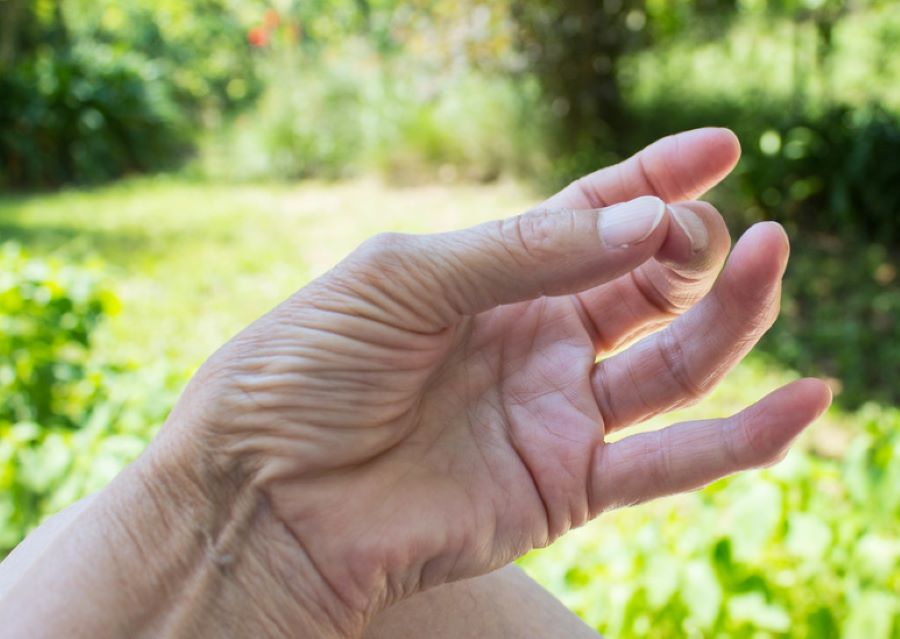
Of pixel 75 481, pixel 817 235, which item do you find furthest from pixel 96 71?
pixel 75 481

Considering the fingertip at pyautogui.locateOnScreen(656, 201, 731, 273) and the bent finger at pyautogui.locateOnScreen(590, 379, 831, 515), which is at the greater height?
the fingertip at pyautogui.locateOnScreen(656, 201, 731, 273)

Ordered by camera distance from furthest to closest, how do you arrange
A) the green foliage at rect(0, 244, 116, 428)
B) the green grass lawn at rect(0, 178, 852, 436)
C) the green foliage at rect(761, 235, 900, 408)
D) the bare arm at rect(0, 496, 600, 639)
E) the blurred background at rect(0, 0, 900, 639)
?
the green grass lawn at rect(0, 178, 852, 436) → the green foliage at rect(761, 235, 900, 408) → the green foliage at rect(0, 244, 116, 428) → the blurred background at rect(0, 0, 900, 639) → the bare arm at rect(0, 496, 600, 639)

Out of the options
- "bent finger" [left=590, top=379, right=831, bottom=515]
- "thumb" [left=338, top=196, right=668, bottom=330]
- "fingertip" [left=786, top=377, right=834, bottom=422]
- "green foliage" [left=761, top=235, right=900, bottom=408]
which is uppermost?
"thumb" [left=338, top=196, right=668, bottom=330]

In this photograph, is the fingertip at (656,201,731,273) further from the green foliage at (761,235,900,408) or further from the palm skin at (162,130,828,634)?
the green foliage at (761,235,900,408)

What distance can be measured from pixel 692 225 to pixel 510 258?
0.90ft

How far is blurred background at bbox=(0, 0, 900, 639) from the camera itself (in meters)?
2.07

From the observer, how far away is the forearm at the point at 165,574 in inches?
41.8

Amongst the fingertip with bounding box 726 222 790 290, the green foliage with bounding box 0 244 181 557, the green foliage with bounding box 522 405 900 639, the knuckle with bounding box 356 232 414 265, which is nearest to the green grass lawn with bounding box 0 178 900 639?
the green foliage with bounding box 522 405 900 639

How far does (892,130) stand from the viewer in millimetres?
6238

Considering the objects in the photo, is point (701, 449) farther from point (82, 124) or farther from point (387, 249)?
point (82, 124)

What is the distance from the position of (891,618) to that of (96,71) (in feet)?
38.6

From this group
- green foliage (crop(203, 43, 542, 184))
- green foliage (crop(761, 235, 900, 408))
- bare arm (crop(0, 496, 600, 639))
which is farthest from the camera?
green foliage (crop(203, 43, 542, 184))

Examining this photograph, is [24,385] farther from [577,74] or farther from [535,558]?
[577,74]

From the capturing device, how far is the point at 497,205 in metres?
7.69
